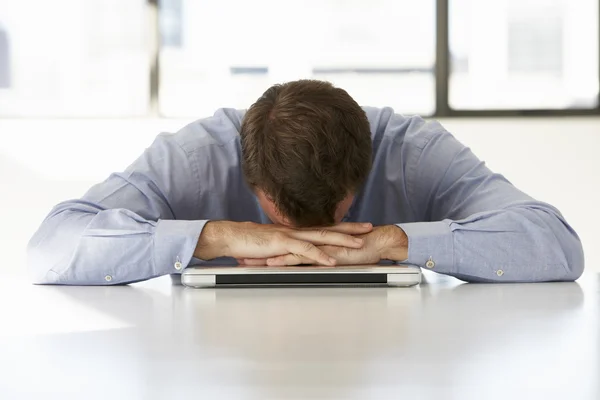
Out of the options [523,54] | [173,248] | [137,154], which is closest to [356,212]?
[173,248]

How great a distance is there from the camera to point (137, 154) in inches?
184

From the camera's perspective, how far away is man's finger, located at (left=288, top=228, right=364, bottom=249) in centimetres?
147

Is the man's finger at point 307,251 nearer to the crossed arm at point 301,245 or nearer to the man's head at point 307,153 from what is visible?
the crossed arm at point 301,245

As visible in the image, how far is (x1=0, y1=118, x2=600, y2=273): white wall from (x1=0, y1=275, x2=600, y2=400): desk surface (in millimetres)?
3475

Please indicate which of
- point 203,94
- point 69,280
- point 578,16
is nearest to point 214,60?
point 203,94

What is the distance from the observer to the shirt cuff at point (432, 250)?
148cm

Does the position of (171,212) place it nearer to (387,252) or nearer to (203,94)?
(387,252)

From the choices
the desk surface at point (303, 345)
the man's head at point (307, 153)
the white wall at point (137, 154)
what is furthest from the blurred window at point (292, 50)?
the desk surface at point (303, 345)

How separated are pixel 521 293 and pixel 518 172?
3.50 metres

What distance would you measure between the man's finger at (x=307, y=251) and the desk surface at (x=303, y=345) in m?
0.16

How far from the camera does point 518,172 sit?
465 centimetres

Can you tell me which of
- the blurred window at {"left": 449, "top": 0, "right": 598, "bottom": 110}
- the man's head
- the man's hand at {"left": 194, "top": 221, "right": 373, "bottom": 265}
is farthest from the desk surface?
the blurred window at {"left": 449, "top": 0, "right": 598, "bottom": 110}

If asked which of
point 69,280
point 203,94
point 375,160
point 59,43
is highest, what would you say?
point 59,43

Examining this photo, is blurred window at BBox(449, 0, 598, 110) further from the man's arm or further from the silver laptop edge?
the silver laptop edge
